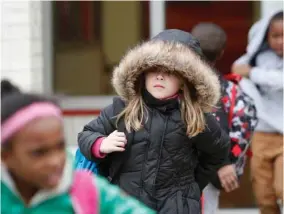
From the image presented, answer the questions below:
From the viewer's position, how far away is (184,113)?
4.05 m

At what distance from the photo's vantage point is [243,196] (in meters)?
7.53

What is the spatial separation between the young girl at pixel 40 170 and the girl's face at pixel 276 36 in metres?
3.18

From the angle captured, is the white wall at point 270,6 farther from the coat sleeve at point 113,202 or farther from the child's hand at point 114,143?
the coat sleeve at point 113,202

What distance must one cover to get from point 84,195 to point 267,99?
10.9ft

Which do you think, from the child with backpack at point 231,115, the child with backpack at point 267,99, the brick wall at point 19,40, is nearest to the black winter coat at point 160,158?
the child with backpack at point 231,115

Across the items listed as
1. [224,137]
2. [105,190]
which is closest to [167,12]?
[224,137]

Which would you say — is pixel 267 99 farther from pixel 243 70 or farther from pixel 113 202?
pixel 113 202

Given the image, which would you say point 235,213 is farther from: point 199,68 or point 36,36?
point 199,68

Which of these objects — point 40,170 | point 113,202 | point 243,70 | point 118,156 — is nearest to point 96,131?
point 118,156

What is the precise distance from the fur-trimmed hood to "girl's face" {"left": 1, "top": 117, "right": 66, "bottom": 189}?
5.05ft

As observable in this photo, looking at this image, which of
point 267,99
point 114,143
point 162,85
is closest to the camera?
point 114,143

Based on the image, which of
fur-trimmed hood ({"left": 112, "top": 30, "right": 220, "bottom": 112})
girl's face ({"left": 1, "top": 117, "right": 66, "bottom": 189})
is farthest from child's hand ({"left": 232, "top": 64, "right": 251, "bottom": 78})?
girl's face ({"left": 1, "top": 117, "right": 66, "bottom": 189})

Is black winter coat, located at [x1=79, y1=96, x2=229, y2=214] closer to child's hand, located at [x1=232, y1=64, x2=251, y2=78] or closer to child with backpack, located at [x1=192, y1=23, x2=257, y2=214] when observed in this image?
child with backpack, located at [x1=192, y1=23, x2=257, y2=214]

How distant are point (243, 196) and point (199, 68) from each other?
3.68m
